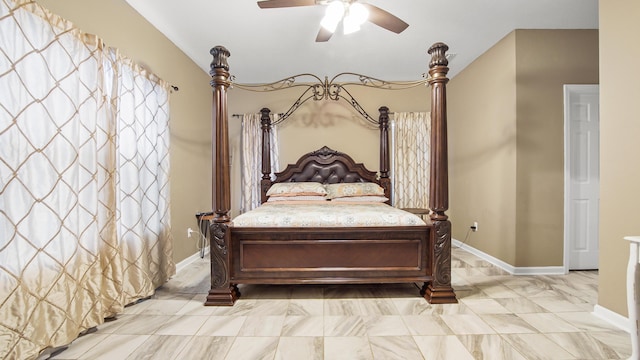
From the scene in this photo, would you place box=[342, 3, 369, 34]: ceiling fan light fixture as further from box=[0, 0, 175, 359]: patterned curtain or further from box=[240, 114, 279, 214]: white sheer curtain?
box=[240, 114, 279, 214]: white sheer curtain

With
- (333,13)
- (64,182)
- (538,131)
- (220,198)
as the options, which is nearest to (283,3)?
(333,13)

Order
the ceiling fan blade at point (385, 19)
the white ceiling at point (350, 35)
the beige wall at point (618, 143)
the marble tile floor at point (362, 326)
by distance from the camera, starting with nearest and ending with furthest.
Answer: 1. the marble tile floor at point (362, 326)
2. the beige wall at point (618, 143)
3. the ceiling fan blade at point (385, 19)
4. the white ceiling at point (350, 35)

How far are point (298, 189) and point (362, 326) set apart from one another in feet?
6.64

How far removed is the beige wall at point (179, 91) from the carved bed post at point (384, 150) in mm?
2575

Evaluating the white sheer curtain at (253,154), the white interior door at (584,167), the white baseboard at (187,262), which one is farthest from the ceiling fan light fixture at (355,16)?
the white baseboard at (187,262)

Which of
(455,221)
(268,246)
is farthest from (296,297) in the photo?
(455,221)

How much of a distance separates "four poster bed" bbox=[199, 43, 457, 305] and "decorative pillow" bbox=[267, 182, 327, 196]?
1242 millimetres

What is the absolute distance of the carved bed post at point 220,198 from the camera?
2.13 metres

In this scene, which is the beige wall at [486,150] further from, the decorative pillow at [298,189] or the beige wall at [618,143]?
the decorative pillow at [298,189]

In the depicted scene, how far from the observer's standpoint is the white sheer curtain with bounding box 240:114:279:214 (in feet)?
13.2

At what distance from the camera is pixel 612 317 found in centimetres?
184

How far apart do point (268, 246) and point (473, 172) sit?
2.94m

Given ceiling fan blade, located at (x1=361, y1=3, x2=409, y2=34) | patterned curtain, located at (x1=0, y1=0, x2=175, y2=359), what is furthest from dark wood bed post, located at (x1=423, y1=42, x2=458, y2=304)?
patterned curtain, located at (x1=0, y1=0, x2=175, y2=359)

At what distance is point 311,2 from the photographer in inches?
72.1
